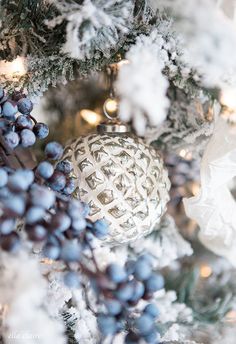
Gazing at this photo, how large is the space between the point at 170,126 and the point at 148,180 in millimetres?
166

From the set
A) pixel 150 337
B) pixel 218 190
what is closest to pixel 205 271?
pixel 218 190

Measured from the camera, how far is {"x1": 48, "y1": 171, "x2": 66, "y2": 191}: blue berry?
1.41 feet

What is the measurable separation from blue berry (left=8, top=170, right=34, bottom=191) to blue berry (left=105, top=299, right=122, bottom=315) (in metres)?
0.10

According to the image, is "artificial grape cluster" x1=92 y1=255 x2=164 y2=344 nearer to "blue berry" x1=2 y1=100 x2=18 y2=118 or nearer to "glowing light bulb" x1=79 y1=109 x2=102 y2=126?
"blue berry" x1=2 y1=100 x2=18 y2=118

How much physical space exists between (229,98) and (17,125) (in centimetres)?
24

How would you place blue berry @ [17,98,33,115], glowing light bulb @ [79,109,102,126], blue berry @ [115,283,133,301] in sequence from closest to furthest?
1. blue berry @ [115,283,133,301]
2. blue berry @ [17,98,33,115]
3. glowing light bulb @ [79,109,102,126]

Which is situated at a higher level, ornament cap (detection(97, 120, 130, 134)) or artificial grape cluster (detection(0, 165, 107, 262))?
artificial grape cluster (detection(0, 165, 107, 262))

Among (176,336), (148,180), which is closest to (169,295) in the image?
(176,336)

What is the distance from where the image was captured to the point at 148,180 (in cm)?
54

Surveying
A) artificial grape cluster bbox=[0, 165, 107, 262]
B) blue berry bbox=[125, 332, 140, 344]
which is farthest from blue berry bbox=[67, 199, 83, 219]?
blue berry bbox=[125, 332, 140, 344]

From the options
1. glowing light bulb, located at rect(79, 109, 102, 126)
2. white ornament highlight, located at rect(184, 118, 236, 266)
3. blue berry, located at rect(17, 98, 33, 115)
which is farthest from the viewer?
glowing light bulb, located at rect(79, 109, 102, 126)

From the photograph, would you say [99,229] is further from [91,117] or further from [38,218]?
[91,117]

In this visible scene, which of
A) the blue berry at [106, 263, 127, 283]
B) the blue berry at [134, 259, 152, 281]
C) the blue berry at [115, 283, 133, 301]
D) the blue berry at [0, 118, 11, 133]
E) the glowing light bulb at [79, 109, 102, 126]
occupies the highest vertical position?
the blue berry at [0, 118, 11, 133]

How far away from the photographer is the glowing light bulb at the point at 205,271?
79 centimetres
